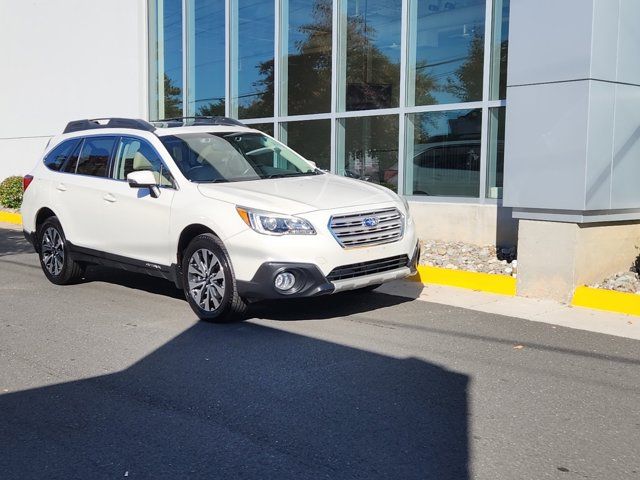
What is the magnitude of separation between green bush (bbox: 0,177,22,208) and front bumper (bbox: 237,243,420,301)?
540 inches

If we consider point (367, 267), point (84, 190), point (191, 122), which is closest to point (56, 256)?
point (84, 190)

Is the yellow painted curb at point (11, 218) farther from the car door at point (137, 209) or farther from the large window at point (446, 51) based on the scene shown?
the large window at point (446, 51)

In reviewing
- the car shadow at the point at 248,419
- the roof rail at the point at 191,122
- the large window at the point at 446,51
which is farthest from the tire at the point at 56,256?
the large window at the point at 446,51

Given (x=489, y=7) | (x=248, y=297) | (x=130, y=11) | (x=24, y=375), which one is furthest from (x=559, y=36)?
(x=130, y=11)

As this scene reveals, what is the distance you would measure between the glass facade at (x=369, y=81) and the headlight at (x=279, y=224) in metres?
4.59

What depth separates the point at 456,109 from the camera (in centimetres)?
A: 1049

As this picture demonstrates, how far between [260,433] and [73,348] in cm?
247

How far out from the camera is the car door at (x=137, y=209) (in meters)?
7.11

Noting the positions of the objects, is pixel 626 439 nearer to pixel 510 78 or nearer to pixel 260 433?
pixel 260 433

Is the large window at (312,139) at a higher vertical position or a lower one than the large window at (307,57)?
lower

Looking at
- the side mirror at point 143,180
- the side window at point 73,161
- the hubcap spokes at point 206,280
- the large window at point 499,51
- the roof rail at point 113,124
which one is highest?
the large window at point 499,51

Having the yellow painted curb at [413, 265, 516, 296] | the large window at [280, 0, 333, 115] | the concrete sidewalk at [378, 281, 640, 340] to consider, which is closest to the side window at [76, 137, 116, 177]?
the concrete sidewalk at [378, 281, 640, 340]

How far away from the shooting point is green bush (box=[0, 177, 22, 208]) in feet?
59.7

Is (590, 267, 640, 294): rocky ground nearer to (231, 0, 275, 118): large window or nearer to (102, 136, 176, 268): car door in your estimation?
(102, 136, 176, 268): car door
